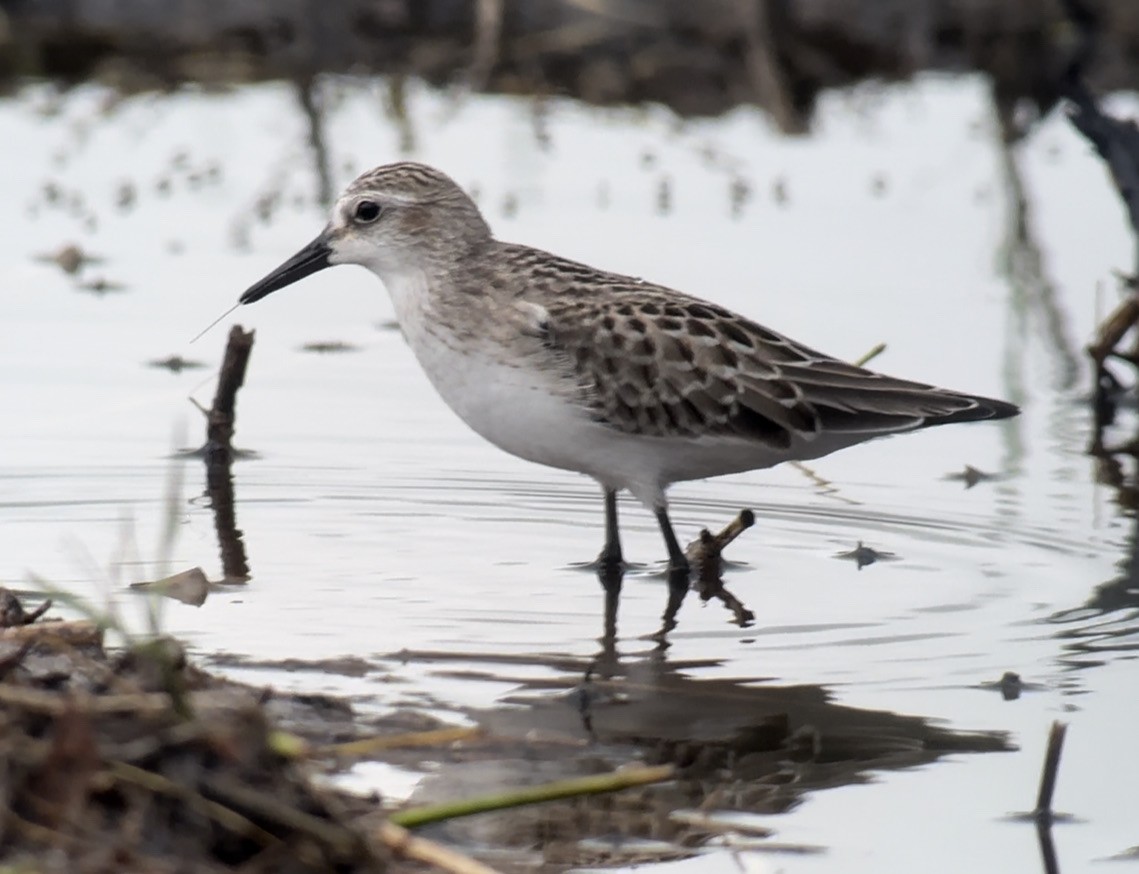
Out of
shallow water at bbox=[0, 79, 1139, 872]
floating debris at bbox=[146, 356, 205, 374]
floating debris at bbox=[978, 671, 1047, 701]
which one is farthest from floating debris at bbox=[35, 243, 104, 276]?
floating debris at bbox=[978, 671, 1047, 701]

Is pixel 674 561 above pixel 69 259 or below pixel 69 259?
below

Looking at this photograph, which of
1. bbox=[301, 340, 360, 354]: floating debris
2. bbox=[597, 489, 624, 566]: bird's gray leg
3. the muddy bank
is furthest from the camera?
the muddy bank

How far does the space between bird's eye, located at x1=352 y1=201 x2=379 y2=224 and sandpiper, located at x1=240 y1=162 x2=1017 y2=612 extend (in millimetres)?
78

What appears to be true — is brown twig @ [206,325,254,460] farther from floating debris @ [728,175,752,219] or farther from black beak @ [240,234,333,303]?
floating debris @ [728,175,752,219]

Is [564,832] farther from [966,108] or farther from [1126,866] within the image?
[966,108]

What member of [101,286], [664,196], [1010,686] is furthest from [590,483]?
[664,196]

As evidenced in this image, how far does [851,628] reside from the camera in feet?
23.1

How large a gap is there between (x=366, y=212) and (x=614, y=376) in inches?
47.4

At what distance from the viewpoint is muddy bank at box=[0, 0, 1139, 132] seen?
16203mm

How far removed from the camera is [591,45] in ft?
54.3

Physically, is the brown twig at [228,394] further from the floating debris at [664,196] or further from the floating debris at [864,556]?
the floating debris at [664,196]

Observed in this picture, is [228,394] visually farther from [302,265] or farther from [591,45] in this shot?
[591,45]

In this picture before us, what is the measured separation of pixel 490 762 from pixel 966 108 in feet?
39.9

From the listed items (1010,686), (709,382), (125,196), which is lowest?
(1010,686)
